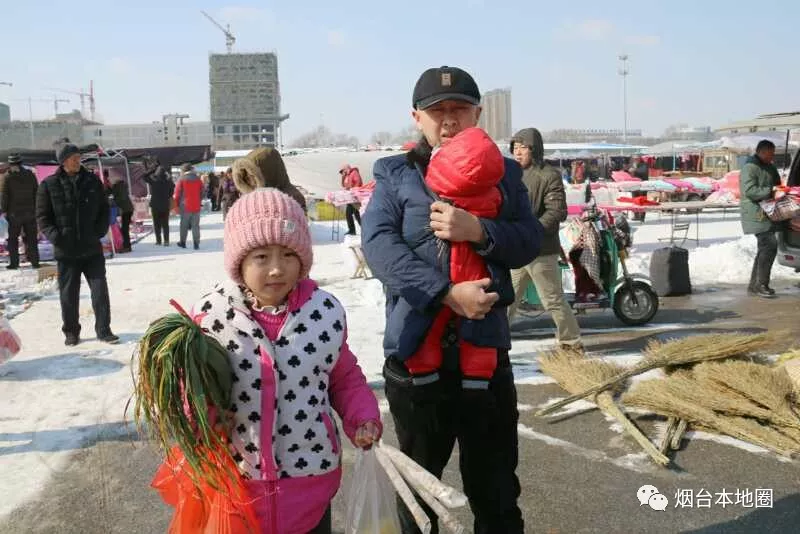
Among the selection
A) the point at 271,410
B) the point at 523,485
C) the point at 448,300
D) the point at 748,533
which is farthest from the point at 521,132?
the point at 271,410

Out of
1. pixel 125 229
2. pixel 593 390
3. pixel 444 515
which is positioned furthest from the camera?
pixel 125 229

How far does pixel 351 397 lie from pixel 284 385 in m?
0.26

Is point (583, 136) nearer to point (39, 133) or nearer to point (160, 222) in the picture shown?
point (39, 133)

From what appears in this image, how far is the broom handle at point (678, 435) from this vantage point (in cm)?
441

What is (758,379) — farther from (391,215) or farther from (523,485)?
(391,215)

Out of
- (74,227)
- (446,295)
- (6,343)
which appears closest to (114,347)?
(74,227)

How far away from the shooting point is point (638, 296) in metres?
7.91

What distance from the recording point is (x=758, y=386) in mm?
4551

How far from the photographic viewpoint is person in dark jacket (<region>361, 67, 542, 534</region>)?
2430 mm

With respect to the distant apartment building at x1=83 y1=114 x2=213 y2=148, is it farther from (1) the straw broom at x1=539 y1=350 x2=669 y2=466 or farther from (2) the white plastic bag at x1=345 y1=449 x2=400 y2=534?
(2) the white plastic bag at x1=345 y1=449 x2=400 y2=534

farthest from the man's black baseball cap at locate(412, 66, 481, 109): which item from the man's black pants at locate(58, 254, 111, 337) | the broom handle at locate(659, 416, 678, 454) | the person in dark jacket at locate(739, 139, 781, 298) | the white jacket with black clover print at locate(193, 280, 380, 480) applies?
the person in dark jacket at locate(739, 139, 781, 298)

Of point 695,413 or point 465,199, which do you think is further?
point 695,413

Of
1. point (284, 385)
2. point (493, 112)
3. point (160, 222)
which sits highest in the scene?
point (493, 112)

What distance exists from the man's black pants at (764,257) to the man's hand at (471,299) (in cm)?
812
